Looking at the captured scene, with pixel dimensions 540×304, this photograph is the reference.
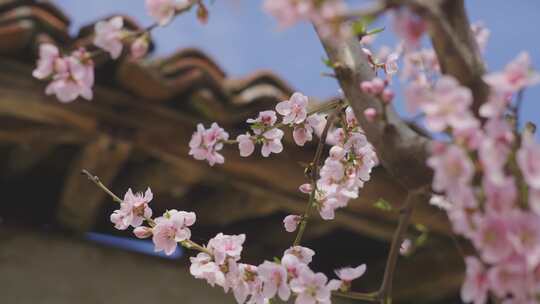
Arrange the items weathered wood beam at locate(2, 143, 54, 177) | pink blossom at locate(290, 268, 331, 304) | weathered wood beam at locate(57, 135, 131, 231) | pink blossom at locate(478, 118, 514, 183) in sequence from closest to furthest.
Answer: pink blossom at locate(478, 118, 514, 183) < pink blossom at locate(290, 268, 331, 304) < weathered wood beam at locate(57, 135, 131, 231) < weathered wood beam at locate(2, 143, 54, 177)

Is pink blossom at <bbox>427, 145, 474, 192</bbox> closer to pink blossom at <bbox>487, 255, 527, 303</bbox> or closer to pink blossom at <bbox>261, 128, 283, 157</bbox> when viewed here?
pink blossom at <bbox>487, 255, 527, 303</bbox>

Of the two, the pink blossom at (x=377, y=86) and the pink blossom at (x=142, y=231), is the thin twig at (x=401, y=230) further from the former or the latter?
the pink blossom at (x=142, y=231)

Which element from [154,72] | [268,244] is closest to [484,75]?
[154,72]

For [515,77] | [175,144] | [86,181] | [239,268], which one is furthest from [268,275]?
[86,181]

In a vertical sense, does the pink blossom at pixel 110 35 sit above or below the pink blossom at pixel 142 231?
above

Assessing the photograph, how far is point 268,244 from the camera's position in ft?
10.3

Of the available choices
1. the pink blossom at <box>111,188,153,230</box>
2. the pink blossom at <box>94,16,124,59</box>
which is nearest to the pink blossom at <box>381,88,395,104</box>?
the pink blossom at <box>94,16,124,59</box>

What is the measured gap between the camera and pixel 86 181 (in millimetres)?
2604

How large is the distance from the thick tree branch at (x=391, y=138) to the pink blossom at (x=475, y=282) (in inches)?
5.5

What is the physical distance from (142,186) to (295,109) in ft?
4.90

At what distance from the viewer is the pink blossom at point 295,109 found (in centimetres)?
133

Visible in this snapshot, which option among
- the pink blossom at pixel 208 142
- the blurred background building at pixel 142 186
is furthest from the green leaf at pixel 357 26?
the blurred background building at pixel 142 186

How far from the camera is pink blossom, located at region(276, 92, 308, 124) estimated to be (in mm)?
1333

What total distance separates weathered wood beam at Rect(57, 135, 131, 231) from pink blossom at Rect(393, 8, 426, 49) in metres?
1.72
